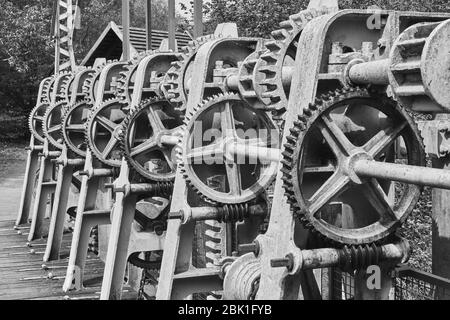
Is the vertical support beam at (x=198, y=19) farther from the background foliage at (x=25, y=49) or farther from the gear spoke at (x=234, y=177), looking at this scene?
the background foliage at (x=25, y=49)

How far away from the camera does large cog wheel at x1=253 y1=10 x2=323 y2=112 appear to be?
4102mm

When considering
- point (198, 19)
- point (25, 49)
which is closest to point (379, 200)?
point (198, 19)

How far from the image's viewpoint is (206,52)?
562 cm

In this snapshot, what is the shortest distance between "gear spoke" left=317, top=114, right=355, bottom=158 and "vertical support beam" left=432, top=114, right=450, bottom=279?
1.01 meters

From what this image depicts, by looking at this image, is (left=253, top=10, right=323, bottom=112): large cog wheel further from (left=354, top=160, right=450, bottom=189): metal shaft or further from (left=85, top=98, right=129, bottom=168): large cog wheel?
(left=85, top=98, right=129, bottom=168): large cog wheel

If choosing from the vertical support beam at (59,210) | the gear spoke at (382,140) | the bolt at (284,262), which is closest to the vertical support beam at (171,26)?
the vertical support beam at (59,210)

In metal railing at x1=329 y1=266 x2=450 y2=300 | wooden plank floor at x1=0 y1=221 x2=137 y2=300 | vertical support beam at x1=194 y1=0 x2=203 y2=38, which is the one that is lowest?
wooden plank floor at x1=0 y1=221 x2=137 y2=300

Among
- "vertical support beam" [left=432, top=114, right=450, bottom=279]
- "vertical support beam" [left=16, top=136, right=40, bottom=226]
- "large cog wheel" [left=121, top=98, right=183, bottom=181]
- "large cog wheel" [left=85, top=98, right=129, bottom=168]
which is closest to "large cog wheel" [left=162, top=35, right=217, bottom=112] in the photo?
"large cog wheel" [left=121, top=98, right=183, bottom=181]

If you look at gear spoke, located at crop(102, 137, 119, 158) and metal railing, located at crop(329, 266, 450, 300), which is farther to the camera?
gear spoke, located at crop(102, 137, 119, 158)

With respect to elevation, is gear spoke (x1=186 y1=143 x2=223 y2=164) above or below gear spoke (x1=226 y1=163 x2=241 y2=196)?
above

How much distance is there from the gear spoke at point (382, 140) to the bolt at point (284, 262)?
64 cm

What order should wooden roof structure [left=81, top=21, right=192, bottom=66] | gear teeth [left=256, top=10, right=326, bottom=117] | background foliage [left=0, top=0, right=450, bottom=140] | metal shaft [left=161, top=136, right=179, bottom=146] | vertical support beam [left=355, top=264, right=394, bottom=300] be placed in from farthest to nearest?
background foliage [left=0, top=0, right=450, bottom=140] < wooden roof structure [left=81, top=21, right=192, bottom=66] < metal shaft [left=161, top=136, right=179, bottom=146] < gear teeth [left=256, top=10, right=326, bottom=117] < vertical support beam [left=355, top=264, right=394, bottom=300]

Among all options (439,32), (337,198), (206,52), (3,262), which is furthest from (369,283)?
(3,262)

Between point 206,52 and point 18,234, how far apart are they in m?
10.7
